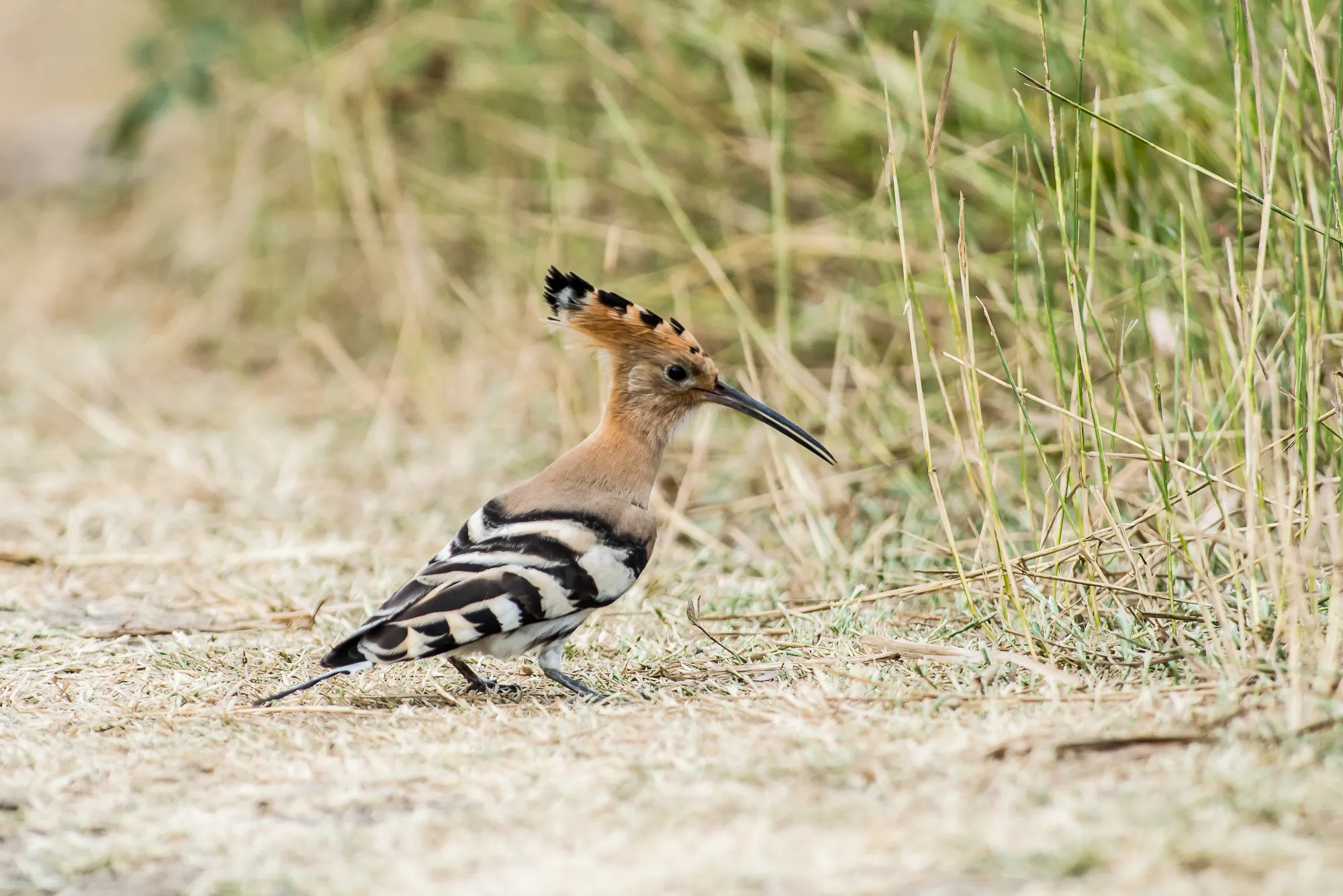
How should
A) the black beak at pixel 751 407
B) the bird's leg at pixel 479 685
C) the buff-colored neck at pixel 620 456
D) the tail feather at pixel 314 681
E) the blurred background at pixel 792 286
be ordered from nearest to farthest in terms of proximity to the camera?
1. the tail feather at pixel 314 681
2. the blurred background at pixel 792 286
3. the bird's leg at pixel 479 685
4. the buff-colored neck at pixel 620 456
5. the black beak at pixel 751 407

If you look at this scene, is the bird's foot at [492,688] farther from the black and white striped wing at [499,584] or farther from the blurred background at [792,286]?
the blurred background at [792,286]

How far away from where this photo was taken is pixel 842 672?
8.24 feet

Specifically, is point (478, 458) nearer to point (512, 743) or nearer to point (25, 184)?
point (512, 743)

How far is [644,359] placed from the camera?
321cm

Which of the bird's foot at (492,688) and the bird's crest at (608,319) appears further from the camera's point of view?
the bird's crest at (608,319)

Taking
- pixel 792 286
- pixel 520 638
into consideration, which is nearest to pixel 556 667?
pixel 520 638

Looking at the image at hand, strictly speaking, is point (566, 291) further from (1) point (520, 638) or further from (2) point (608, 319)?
(1) point (520, 638)

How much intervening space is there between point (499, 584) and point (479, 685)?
240 millimetres

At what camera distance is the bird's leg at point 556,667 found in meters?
2.63

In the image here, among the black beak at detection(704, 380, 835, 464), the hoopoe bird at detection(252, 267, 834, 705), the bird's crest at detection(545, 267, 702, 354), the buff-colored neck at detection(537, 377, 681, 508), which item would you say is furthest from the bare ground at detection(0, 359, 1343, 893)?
the bird's crest at detection(545, 267, 702, 354)

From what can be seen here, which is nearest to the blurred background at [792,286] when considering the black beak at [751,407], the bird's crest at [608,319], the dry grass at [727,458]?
the dry grass at [727,458]

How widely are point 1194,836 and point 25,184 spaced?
823 cm

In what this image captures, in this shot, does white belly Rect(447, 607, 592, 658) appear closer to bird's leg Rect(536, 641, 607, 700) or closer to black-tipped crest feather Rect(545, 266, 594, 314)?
bird's leg Rect(536, 641, 607, 700)

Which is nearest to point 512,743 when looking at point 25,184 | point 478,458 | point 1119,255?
point 1119,255
